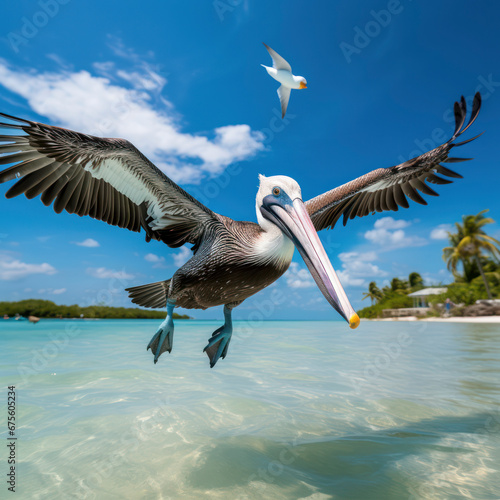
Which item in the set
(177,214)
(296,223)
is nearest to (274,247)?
(296,223)

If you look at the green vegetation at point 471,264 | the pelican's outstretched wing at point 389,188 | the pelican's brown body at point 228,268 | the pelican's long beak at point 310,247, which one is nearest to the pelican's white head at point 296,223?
the pelican's long beak at point 310,247

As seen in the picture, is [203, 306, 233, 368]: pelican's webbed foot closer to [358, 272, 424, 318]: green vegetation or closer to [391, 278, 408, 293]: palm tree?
[358, 272, 424, 318]: green vegetation

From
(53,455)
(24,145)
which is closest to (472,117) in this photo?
(24,145)

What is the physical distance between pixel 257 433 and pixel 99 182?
360cm

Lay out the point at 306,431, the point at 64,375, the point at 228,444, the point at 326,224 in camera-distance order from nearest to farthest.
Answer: the point at 228,444, the point at 306,431, the point at 326,224, the point at 64,375

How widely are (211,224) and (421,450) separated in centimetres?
336

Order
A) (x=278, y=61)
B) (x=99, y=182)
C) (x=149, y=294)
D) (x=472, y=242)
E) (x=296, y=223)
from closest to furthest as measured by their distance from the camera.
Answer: (x=296, y=223) → (x=99, y=182) → (x=149, y=294) → (x=278, y=61) → (x=472, y=242)

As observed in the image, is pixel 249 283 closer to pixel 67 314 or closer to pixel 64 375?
pixel 64 375

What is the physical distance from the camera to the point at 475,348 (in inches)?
470

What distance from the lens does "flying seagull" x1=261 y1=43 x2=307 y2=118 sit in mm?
7906

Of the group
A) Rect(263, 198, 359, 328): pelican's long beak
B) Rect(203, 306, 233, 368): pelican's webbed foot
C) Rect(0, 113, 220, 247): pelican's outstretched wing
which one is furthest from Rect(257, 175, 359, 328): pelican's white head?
Rect(203, 306, 233, 368): pelican's webbed foot

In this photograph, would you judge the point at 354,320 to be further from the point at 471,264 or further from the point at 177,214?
the point at 471,264

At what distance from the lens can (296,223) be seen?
128 inches

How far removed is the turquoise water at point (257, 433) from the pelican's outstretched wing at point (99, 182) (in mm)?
2378
